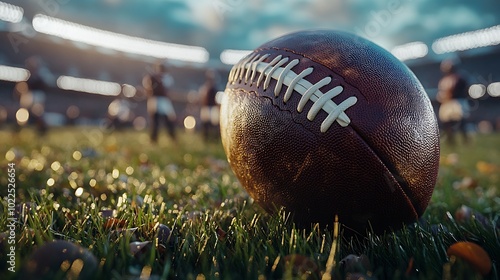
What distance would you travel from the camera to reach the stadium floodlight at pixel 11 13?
23.7 m

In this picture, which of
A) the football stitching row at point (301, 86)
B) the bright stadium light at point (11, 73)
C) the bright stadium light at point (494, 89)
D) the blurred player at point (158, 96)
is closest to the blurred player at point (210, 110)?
the blurred player at point (158, 96)

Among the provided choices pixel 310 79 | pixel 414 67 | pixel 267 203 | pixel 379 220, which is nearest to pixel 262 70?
pixel 310 79

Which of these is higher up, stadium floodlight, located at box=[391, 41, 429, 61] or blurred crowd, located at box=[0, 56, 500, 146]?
stadium floodlight, located at box=[391, 41, 429, 61]

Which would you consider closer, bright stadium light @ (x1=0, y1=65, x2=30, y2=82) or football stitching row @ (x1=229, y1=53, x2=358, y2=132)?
football stitching row @ (x1=229, y1=53, x2=358, y2=132)

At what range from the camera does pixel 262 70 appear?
164 centimetres

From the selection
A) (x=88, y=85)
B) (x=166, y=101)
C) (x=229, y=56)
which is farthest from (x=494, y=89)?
(x=88, y=85)

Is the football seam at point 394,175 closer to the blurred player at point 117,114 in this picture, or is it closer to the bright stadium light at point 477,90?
the blurred player at point 117,114

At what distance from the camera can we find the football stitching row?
4.58 feet

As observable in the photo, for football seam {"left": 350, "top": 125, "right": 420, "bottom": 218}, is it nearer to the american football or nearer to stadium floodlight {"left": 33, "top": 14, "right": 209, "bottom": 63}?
the american football

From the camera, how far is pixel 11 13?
24578 millimetres

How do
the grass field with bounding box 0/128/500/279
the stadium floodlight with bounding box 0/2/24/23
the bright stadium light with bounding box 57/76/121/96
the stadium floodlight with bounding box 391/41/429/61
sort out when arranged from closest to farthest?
1. the grass field with bounding box 0/128/500/279
2. the stadium floodlight with bounding box 0/2/24/23
3. the bright stadium light with bounding box 57/76/121/96
4. the stadium floodlight with bounding box 391/41/429/61

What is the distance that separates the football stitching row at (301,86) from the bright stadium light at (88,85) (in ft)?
91.0

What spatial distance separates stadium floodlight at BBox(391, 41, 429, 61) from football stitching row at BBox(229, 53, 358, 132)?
35.4m

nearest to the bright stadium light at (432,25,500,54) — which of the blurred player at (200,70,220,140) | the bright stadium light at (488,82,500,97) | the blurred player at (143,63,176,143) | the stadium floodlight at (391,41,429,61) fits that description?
the stadium floodlight at (391,41,429,61)
